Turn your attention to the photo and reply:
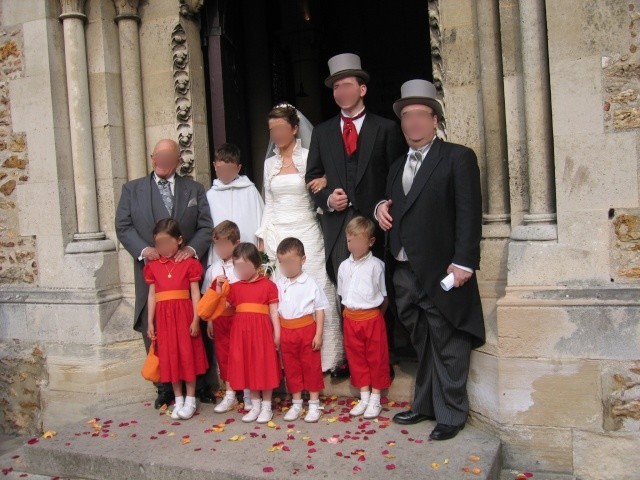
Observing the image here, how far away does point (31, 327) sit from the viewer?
4.80m

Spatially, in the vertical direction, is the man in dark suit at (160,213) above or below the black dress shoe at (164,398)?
above

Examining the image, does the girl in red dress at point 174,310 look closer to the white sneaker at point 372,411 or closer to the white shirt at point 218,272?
the white shirt at point 218,272

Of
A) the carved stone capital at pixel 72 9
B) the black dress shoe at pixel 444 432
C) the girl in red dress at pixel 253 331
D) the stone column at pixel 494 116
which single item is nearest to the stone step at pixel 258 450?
the black dress shoe at pixel 444 432

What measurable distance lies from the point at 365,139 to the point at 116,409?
95.5 inches

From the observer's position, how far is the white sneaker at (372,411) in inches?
154

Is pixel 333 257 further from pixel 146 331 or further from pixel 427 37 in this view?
pixel 427 37

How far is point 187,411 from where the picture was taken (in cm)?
415

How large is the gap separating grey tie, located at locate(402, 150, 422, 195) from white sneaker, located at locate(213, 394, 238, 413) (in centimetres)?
168

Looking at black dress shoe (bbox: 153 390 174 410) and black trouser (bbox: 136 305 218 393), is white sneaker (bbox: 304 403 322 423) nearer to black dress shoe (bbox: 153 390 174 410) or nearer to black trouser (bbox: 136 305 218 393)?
black trouser (bbox: 136 305 218 393)

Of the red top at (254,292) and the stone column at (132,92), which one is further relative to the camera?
the stone column at (132,92)

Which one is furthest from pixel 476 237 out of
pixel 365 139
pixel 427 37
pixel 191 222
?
pixel 427 37

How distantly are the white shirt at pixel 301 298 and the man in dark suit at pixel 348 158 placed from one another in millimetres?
313

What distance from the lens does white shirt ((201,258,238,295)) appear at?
163 inches

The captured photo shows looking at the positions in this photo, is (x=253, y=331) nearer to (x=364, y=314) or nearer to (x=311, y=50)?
(x=364, y=314)
